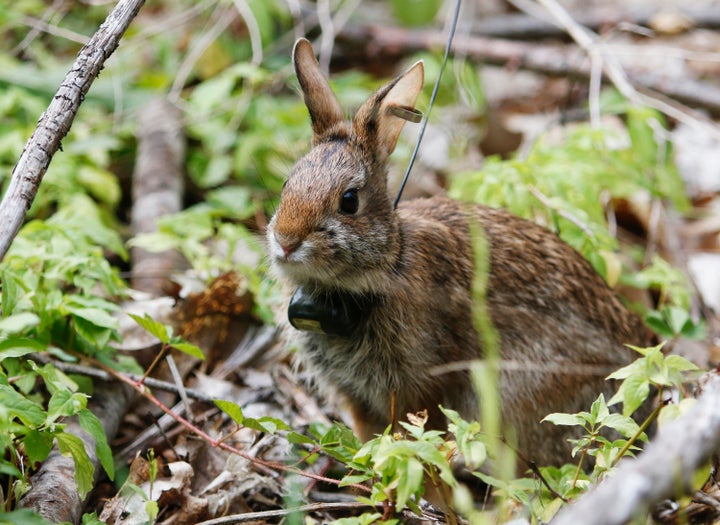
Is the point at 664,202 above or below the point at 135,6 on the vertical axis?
below

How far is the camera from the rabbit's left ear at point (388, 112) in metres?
4.00

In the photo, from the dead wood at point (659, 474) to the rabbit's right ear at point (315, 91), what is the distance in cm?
256

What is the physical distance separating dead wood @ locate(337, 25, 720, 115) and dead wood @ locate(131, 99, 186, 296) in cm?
214

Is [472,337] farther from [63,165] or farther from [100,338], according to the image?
[63,165]

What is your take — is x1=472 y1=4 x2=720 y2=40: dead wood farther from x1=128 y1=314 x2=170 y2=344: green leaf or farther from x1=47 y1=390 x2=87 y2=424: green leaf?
x1=47 y1=390 x2=87 y2=424: green leaf

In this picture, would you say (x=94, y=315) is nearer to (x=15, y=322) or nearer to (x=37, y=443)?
(x=15, y=322)

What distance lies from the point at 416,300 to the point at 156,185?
2.92 meters

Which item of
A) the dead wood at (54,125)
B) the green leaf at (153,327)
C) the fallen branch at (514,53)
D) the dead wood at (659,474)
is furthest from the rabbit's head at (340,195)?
the fallen branch at (514,53)

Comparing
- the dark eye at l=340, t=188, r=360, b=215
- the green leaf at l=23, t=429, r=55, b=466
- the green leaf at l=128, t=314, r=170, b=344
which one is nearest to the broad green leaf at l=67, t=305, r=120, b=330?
the green leaf at l=128, t=314, r=170, b=344

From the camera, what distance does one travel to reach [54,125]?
298 cm

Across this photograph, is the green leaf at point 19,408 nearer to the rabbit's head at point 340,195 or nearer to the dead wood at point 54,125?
the dead wood at point 54,125

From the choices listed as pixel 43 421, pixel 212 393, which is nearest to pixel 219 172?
pixel 212 393

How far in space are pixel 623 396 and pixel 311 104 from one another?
2.14 meters

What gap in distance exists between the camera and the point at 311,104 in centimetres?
425
